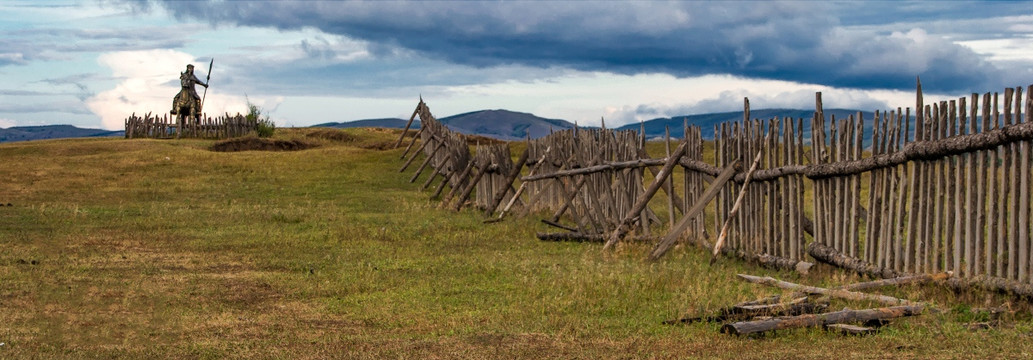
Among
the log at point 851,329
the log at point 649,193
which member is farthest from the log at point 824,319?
the log at point 649,193

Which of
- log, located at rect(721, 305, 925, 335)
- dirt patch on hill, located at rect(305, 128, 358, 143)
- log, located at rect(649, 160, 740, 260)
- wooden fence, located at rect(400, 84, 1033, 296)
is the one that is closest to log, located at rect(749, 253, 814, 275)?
wooden fence, located at rect(400, 84, 1033, 296)

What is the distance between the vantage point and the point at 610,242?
14203mm

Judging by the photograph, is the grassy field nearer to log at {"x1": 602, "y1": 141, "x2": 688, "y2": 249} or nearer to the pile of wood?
the pile of wood

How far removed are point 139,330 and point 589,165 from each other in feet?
32.3

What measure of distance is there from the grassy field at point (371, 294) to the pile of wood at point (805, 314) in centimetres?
12

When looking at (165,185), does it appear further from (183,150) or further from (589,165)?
(589,165)

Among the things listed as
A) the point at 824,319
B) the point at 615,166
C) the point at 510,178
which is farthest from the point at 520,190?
the point at 824,319

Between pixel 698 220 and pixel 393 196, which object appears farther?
pixel 393 196

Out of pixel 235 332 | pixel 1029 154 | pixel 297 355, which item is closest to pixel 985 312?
pixel 1029 154

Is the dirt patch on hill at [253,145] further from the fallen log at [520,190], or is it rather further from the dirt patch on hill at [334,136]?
the fallen log at [520,190]

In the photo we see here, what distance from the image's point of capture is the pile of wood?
8.12m

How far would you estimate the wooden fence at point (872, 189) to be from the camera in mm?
8875

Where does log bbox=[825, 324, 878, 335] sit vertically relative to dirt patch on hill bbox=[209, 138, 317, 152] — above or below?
below

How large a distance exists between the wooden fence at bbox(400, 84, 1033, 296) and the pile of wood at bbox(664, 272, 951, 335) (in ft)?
3.35
